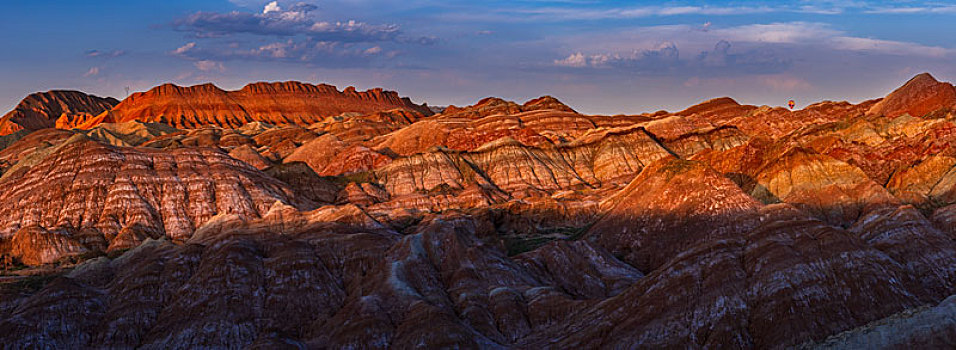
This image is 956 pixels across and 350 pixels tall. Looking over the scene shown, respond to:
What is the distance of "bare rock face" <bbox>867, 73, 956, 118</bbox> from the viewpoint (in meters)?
138

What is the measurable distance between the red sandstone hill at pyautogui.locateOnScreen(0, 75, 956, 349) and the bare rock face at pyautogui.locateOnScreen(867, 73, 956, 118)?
646mm

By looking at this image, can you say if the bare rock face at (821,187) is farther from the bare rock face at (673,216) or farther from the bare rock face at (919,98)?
the bare rock face at (919,98)

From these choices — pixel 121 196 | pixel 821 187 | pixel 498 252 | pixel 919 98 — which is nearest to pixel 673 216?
pixel 498 252

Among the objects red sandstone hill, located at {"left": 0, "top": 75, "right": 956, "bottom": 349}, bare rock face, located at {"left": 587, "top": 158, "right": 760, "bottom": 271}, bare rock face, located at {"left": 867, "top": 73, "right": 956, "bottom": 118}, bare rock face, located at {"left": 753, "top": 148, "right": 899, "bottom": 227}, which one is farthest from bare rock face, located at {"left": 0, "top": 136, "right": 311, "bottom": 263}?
bare rock face, located at {"left": 867, "top": 73, "right": 956, "bottom": 118}

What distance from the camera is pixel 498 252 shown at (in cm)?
6856

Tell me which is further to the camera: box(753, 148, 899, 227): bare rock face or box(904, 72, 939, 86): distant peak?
box(904, 72, 939, 86): distant peak

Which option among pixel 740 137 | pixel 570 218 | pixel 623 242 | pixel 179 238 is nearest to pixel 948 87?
pixel 740 137

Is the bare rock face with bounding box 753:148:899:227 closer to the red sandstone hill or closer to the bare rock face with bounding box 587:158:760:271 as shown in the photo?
the red sandstone hill

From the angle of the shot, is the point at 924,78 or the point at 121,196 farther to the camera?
the point at 924,78

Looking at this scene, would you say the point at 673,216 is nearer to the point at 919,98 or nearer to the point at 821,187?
the point at 821,187

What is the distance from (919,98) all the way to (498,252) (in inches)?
4379

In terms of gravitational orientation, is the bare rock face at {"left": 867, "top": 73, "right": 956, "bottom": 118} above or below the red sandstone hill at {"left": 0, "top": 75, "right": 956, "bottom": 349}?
above

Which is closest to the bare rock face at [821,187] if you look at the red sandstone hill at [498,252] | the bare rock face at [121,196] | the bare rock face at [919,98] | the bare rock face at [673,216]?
the red sandstone hill at [498,252]

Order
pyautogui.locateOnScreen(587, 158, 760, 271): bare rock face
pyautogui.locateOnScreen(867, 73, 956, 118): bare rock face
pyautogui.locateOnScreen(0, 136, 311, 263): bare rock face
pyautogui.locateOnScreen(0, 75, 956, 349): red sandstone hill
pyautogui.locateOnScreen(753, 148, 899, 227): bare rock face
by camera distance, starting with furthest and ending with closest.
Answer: pyautogui.locateOnScreen(867, 73, 956, 118): bare rock face, pyautogui.locateOnScreen(0, 136, 311, 263): bare rock face, pyautogui.locateOnScreen(753, 148, 899, 227): bare rock face, pyautogui.locateOnScreen(587, 158, 760, 271): bare rock face, pyautogui.locateOnScreen(0, 75, 956, 349): red sandstone hill
